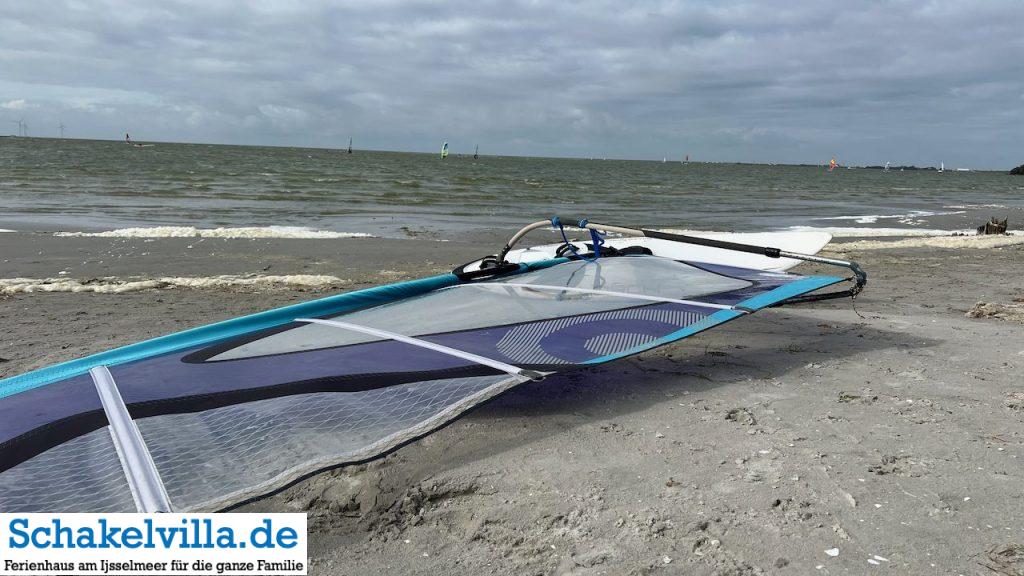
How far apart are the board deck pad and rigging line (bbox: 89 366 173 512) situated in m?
0.02

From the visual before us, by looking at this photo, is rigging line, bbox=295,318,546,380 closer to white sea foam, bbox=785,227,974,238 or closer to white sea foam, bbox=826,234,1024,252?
white sea foam, bbox=826,234,1024,252

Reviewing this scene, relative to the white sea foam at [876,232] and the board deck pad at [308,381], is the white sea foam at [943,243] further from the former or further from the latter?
the board deck pad at [308,381]

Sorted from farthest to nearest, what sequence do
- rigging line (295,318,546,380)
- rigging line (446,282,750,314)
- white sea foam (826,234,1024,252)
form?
1. white sea foam (826,234,1024,252)
2. rigging line (446,282,750,314)
3. rigging line (295,318,546,380)

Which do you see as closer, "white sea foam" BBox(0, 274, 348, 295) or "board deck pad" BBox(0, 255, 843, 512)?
"board deck pad" BBox(0, 255, 843, 512)

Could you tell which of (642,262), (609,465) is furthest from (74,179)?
(609,465)

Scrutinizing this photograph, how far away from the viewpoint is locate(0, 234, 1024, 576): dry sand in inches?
86.4

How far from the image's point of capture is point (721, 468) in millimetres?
2727

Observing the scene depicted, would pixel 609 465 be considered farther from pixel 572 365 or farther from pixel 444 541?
pixel 444 541

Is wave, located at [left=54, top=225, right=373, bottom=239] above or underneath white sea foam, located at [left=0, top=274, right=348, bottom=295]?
above

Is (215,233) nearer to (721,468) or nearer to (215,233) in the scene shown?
(215,233)

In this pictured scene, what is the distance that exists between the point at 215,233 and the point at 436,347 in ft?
29.6

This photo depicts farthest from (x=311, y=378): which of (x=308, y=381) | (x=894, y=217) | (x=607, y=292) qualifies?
(x=894, y=217)

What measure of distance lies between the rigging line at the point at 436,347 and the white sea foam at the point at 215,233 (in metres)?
7.66

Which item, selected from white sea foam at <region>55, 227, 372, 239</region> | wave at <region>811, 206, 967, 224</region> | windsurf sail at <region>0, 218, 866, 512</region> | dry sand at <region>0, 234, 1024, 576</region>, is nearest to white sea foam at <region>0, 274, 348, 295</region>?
dry sand at <region>0, 234, 1024, 576</region>
